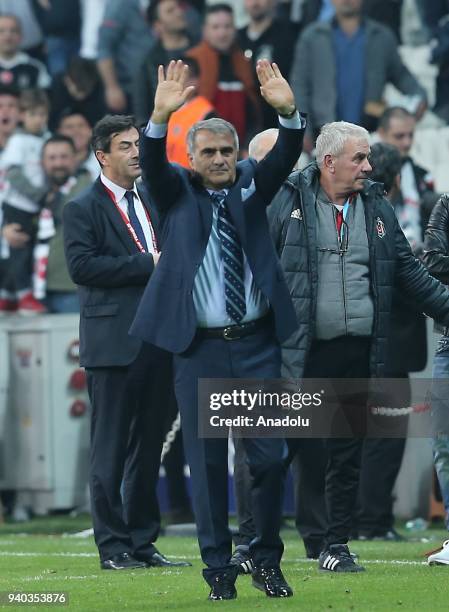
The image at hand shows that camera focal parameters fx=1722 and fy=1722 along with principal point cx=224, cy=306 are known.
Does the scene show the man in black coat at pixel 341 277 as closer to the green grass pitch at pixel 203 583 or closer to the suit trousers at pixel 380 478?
the green grass pitch at pixel 203 583

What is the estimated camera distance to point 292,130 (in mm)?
7359

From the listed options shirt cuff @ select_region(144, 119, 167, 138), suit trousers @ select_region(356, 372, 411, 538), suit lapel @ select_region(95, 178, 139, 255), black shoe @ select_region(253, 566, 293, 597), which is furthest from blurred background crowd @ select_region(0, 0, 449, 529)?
black shoe @ select_region(253, 566, 293, 597)

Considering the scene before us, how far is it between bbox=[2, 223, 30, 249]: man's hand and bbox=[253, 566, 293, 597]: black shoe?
7.68 metres

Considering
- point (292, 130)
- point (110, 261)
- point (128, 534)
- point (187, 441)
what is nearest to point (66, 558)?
point (128, 534)

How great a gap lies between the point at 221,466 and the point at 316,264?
4.54 feet

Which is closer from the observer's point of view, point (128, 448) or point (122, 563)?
point (122, 563)

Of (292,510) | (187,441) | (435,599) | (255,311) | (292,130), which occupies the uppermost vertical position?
(292,130)

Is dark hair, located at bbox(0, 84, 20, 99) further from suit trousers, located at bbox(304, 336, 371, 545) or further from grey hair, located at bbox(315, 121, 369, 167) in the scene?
suit trousers, located at bbox(304, 336, 371, 545)

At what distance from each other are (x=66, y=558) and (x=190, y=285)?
10.0ft

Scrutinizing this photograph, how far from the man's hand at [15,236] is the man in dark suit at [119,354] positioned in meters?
5.40

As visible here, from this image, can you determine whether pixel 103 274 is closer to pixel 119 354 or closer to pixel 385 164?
pixel 119 354

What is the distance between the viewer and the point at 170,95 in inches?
283

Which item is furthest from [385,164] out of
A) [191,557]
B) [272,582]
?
[272,582]

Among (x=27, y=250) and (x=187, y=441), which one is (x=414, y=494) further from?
(x=187, y=441)
